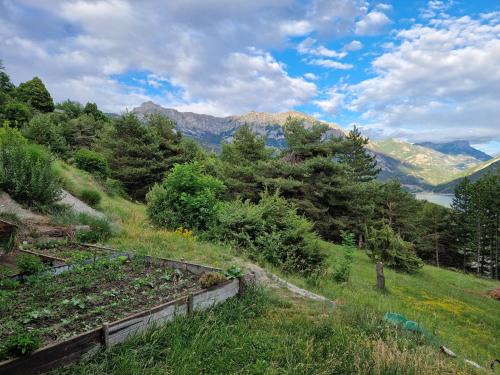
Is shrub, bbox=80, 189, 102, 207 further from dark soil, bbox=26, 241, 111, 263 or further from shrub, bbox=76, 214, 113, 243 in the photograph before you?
dark soil, bbox=26, 241, 111, 263

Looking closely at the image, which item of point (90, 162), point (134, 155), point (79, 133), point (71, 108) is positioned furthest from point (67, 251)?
point (71, 108)

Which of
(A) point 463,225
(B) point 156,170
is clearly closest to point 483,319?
(B) point 156,170

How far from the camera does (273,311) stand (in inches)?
220

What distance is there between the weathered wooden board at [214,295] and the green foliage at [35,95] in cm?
4182

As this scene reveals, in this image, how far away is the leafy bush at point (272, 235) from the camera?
10.1 meters

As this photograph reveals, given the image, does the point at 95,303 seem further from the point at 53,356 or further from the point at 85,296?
the point at 53,356

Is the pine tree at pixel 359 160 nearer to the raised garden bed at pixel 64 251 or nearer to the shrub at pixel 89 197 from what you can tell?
the shrub at pixel 89 197

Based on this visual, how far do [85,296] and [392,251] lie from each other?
19901 millimetres

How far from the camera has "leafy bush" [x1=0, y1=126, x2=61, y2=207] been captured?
9.97m

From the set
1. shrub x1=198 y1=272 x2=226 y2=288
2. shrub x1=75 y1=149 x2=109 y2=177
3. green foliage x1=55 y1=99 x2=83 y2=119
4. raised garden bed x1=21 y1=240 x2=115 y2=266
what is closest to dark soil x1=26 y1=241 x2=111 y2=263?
raised garden bed x1=21 y1=240 x2=115 y2=266

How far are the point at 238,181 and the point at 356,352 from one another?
24.3m

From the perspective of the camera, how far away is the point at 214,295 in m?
5.27

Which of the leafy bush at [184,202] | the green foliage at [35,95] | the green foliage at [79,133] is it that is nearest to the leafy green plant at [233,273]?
the leafy bush at [184,202]

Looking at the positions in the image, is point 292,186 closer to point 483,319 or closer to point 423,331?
point 483,319
